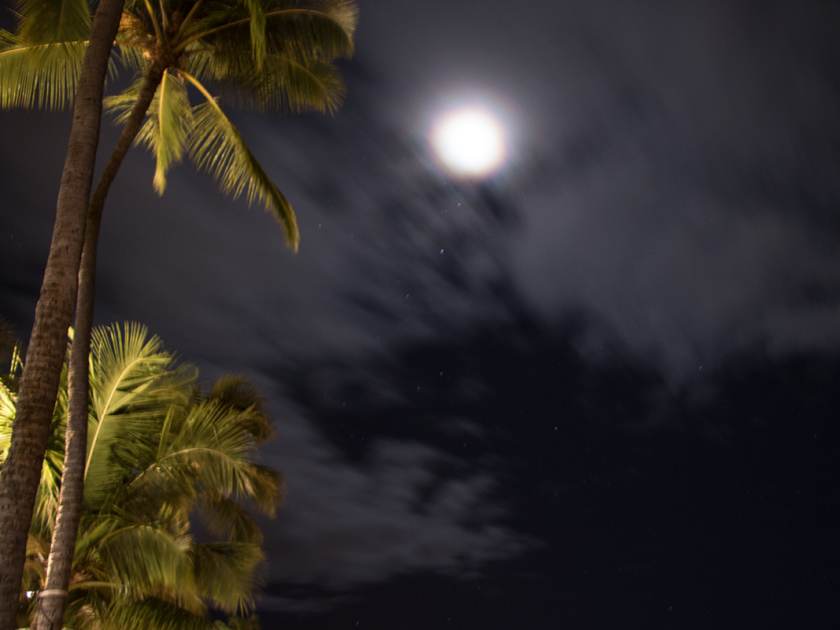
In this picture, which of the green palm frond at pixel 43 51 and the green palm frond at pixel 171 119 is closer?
the green palm frond at pixel 43 51

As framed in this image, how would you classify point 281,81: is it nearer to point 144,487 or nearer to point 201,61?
point 201,61

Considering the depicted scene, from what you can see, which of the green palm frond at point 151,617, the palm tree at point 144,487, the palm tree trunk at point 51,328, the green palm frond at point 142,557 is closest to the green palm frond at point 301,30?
the palm tree trunk at point 51,328

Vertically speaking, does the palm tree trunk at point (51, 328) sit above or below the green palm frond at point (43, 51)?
below

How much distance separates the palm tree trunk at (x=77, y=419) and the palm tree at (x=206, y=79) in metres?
0.02

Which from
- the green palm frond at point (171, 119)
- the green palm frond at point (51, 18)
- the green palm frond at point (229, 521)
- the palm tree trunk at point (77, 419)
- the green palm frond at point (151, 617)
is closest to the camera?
the palm tree trunk at point (77, 419)

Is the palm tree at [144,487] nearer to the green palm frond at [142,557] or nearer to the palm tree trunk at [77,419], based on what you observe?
the green palm frond at [142,557]

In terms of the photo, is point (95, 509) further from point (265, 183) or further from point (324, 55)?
point (324, 55)

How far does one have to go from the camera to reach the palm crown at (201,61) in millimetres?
11070

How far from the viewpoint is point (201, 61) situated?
506 inches

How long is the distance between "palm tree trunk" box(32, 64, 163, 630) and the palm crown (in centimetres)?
81

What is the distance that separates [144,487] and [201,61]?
22.0 ft

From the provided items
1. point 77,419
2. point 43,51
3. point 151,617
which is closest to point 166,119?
point 43,51

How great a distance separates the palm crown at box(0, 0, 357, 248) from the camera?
1107cm

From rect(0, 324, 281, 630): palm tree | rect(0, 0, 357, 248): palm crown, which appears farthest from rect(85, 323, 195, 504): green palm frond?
rect(0, 0, 357, 248): palm crown
